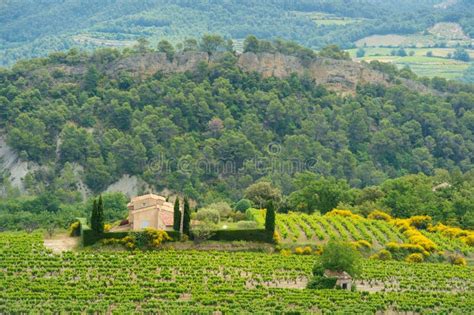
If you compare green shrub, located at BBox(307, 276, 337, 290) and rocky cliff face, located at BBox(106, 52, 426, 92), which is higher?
green shrub, located at BBox(307, 276, 337, 290)

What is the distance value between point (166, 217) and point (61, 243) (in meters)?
7.13

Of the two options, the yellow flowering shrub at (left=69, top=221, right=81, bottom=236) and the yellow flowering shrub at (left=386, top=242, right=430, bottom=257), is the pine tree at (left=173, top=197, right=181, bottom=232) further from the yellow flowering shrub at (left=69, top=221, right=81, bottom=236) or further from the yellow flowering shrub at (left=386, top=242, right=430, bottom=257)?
the yellow flowering shrub at (left=386, top=242, right=430, bottom=257)

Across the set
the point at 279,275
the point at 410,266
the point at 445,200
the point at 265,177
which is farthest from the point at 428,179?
the point at 279,275

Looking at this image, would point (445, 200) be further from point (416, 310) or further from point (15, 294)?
point (15, 294)

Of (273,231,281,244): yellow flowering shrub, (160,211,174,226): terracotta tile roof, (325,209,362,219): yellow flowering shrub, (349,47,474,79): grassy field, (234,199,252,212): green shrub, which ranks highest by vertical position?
(160,211,174,226): terracotta tile roof

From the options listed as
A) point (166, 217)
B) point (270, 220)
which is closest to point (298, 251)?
point (270, 220)

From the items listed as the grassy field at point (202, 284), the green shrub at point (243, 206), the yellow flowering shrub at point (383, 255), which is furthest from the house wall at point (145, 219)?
the yellow flowering shrub at point (383, 255)

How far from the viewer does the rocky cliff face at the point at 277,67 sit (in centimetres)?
12712

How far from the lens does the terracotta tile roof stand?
74.6 m

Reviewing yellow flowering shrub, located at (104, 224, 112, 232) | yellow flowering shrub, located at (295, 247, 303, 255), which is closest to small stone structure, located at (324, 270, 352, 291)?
yellow flowering shrub, located at (295, 247, 303, 255)

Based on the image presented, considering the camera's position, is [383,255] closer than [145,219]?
Yes

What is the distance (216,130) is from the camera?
11869 cm

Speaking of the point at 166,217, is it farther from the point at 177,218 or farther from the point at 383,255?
the point at 383,255

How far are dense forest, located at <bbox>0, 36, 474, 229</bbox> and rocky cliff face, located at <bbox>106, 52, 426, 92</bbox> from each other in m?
1.06
